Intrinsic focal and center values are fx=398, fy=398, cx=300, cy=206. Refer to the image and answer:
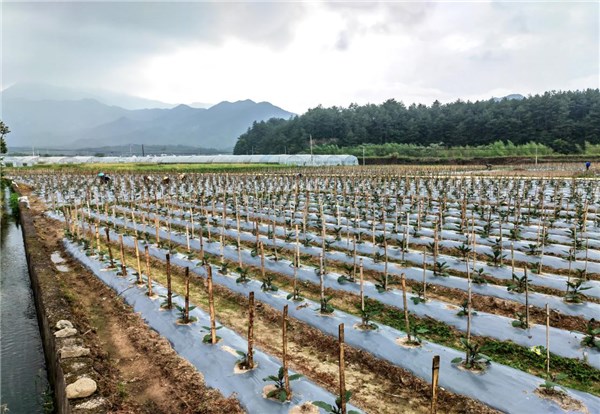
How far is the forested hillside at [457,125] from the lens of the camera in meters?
55.1

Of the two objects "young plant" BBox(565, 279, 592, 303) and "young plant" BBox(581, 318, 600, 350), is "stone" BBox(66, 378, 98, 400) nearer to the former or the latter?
"young plant" BBox(581, 318, 600, 350)

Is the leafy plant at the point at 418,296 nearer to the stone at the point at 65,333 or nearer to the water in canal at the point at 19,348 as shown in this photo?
the stone at the point at 65,333

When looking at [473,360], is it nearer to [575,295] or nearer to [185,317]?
[575,295]

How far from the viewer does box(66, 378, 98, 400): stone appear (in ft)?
15.9

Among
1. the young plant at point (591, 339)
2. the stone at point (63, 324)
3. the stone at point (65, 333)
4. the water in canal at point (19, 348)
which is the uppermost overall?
the stone at point (65, 333)

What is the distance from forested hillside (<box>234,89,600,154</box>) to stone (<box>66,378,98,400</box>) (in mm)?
60875

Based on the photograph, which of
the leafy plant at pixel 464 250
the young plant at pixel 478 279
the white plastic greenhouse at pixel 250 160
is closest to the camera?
the young plant at pixel 478 279

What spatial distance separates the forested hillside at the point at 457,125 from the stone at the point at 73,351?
6054 centimetres

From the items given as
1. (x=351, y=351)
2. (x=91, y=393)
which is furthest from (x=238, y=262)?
(x=91, y=393)

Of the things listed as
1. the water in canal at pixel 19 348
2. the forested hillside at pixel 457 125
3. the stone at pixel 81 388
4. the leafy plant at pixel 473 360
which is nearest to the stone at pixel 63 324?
the water in canal at pixel 19 348

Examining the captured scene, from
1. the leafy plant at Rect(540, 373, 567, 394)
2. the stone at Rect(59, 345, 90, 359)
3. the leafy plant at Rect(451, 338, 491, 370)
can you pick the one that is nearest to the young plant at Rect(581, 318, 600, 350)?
the leafy plant at Rect(540, 373, 567, 394)

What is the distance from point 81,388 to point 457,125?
68406 mm

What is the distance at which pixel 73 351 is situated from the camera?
19.0 feet

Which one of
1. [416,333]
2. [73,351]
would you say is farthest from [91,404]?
[416,333]
